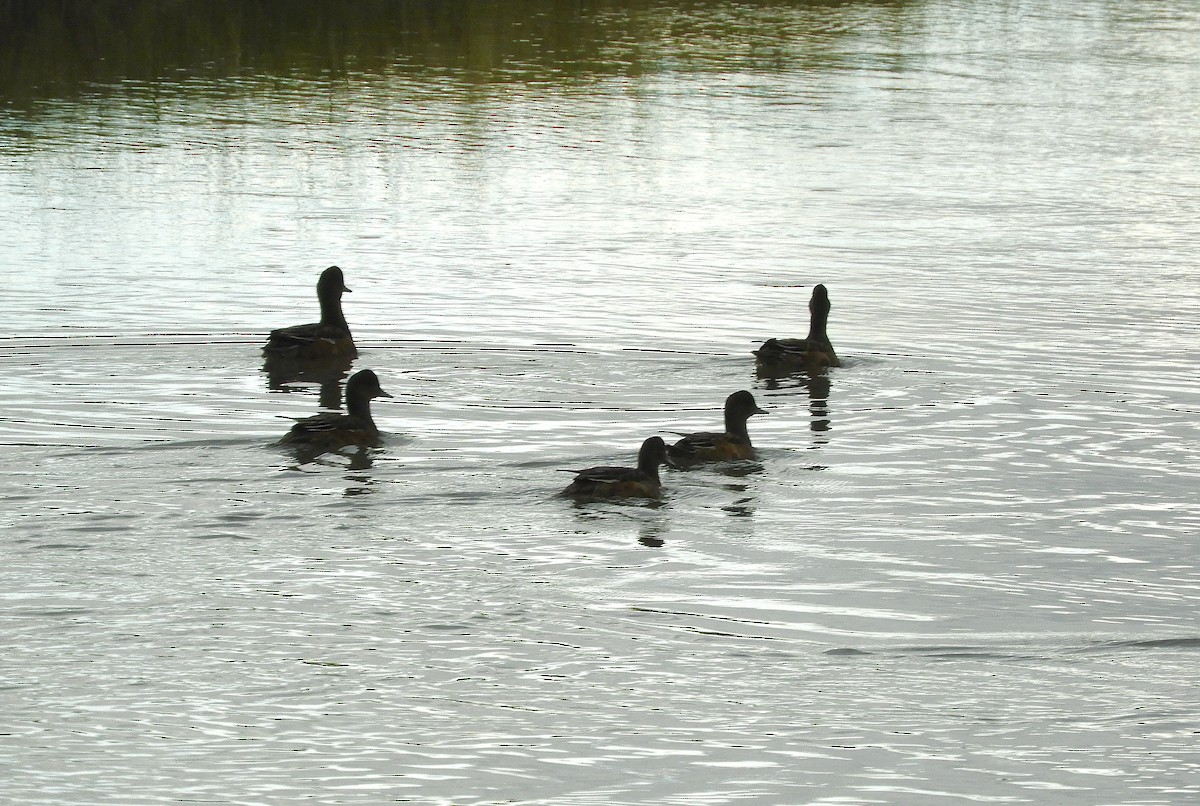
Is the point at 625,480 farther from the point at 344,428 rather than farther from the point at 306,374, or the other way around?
the point at 306,374

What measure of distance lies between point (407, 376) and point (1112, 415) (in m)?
5.98

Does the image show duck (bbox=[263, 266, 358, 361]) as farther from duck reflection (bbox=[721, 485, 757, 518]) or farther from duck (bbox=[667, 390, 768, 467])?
duck reflection (bbox=[721, 485, 757, 518])

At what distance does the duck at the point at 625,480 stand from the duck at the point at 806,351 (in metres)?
4.24

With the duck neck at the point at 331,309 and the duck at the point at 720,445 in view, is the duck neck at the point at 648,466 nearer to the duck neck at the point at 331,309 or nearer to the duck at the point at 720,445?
the duck at the point at 720,445

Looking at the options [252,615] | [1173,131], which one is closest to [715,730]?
[252,615]

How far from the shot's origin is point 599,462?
13.7m

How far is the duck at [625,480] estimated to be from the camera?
41.1 feet

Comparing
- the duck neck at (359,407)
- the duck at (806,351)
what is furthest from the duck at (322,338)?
the duck at (806,351)

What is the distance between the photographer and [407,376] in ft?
55.5

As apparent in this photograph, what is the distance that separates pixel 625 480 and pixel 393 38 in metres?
37.1

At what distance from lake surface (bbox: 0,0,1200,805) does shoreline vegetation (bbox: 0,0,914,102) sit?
8779mm

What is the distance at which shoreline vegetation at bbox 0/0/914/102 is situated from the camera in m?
41.8

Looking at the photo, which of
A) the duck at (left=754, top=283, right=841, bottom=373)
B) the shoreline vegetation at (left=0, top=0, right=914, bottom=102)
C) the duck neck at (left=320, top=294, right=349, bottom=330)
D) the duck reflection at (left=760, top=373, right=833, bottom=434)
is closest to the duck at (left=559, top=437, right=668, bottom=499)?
the duck reflection at (left=760, top=373, right=833, bottom=434)

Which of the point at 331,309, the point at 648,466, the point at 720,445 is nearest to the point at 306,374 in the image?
the point at 331,309
